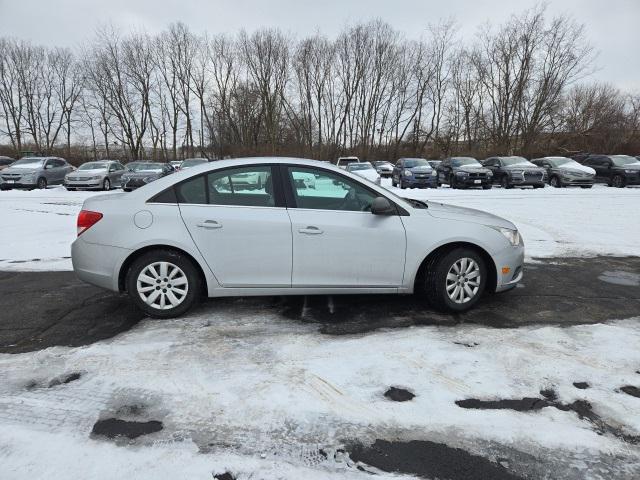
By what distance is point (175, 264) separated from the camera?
13.4ft

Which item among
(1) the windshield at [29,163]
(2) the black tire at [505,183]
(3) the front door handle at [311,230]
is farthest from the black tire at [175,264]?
(1) the windshield at [29,163]

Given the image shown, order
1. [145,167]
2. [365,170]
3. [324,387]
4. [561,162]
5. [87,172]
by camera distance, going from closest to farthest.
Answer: [324,387]
[87,172]
[561,162]
[145,167]
[365,170]

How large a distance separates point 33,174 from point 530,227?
71.1 feet

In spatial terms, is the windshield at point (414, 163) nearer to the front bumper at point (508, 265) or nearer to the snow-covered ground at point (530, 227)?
the snow-covered ground at point (530, 227)

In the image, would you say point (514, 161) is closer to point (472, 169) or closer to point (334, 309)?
point (472, 169)

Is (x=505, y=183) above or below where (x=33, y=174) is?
below

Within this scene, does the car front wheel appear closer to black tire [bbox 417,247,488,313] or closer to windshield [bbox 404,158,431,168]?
black tire [bbox 417,247,488,313]

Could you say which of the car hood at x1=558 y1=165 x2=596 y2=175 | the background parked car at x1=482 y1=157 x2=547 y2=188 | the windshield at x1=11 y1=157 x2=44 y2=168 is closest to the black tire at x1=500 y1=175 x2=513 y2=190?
the background parked car at x1=482 y1=157 x2=547 y2=188

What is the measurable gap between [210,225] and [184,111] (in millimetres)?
54281

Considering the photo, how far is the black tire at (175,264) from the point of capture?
13.3 ft

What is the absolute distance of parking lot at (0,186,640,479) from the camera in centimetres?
227

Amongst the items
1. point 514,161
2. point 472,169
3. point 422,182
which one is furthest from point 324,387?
point 514,161

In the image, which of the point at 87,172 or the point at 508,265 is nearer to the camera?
the point at 508,265

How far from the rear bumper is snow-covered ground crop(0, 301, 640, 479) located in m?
0.57
